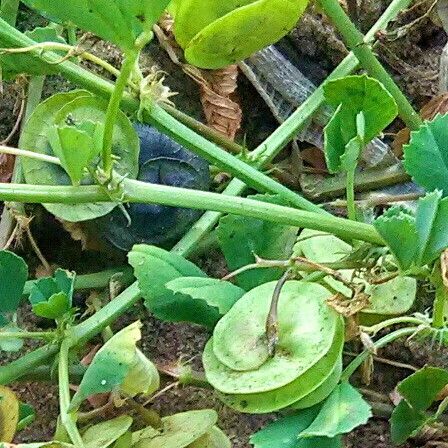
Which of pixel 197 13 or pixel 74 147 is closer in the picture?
pixel 74 147

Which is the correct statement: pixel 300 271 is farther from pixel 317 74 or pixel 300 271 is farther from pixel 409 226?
pixel 317 74

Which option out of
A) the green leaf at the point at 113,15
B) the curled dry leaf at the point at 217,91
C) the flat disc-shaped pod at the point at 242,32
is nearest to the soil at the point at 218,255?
the curled dry leaf at the point at 217,91

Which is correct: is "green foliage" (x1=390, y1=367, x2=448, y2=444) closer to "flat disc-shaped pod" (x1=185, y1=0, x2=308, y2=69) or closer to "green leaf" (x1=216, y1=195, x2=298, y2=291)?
"green leaf" (x1=216, y1=195, x2=298, y2=291)

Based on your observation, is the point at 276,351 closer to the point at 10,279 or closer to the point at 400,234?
the point at 400,234

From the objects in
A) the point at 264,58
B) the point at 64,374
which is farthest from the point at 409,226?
the point at 264,58

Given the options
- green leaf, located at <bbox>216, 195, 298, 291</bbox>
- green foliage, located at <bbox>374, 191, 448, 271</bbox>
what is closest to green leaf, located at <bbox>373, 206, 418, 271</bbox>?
green foliage, located at <bbox>374, 191, 448, 271</bbox>

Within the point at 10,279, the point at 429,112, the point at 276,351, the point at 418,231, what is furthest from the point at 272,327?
the point at 429,112
